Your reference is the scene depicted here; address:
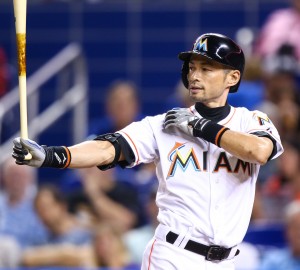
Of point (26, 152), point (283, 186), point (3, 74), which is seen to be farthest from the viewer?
point (3, 74)

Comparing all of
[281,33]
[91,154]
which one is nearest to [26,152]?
[91,154]

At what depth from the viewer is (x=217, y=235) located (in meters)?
4.62

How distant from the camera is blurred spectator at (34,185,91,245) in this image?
26.6 feet

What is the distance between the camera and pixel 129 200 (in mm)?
8172

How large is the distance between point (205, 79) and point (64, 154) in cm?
85

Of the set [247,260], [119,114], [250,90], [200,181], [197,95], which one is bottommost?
[247,260]

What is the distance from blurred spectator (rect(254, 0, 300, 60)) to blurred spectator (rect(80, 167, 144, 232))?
2094 millimetres

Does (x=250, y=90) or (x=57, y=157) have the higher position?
(x=57, y=157)

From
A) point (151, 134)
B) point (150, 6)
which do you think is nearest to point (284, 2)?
point (150, 6)

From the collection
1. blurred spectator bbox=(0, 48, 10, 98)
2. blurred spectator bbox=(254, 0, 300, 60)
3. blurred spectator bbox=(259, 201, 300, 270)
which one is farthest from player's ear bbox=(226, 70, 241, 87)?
blurred spectator bbox=(0, 48, 10, 98)

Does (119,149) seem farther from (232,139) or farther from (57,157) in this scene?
(232,139)

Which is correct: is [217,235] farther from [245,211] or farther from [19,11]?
[19,11]

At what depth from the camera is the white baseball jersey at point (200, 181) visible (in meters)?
4.65

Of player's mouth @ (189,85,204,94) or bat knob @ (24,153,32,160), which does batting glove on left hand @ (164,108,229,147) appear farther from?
bat knob @ (24,153,32,160)
